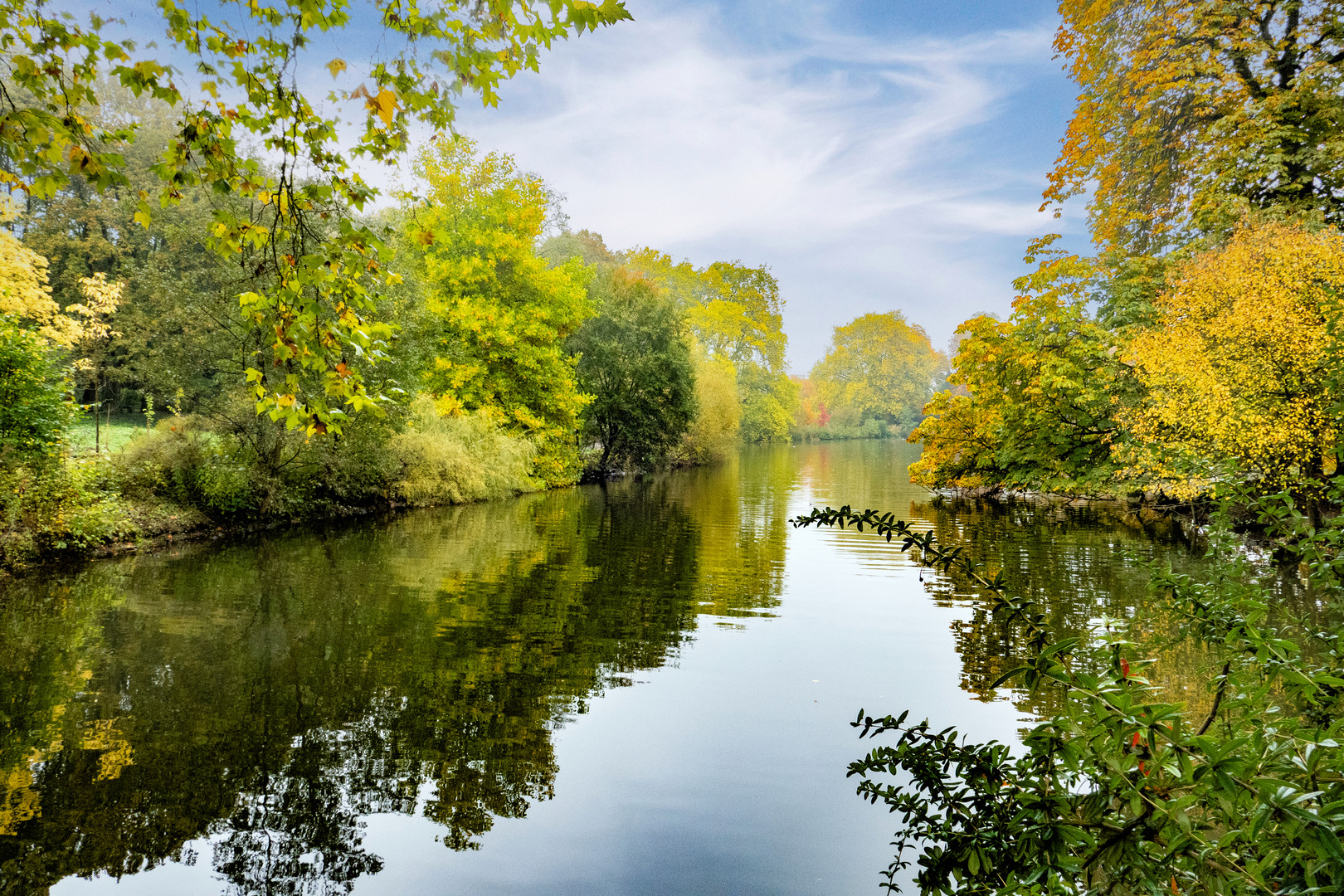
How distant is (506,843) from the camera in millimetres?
4336

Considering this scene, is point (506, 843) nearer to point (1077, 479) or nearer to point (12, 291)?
point (12, 291)

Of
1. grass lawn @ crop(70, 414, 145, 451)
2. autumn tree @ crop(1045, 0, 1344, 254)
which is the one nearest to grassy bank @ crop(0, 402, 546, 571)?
grass lawn @ crop(70, 414, 145, 451)

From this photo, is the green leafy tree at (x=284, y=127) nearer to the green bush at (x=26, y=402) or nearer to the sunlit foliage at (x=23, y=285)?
the green bush at (x=26, y=402)

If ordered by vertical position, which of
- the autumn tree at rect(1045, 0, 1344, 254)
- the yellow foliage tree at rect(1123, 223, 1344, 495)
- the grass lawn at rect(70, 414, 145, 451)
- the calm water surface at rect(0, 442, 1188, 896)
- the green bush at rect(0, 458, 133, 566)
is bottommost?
the calm water surface at rect(0, 442, 1188, 896)

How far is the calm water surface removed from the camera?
4.15m

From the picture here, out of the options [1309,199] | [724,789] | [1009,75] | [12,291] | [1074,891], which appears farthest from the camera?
[1009,75]

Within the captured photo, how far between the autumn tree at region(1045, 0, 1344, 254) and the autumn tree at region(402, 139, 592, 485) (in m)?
16.0

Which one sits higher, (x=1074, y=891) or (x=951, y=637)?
(x=1074, y=891)

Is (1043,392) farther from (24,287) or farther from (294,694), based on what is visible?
(24,287)

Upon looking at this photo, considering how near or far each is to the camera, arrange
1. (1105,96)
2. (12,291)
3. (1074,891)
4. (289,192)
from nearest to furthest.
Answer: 1. (1074,891)
2. (289,192)
3. (12,291)
4. (1105,96)

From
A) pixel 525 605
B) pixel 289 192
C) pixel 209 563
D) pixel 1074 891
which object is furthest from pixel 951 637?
pixel 209 563

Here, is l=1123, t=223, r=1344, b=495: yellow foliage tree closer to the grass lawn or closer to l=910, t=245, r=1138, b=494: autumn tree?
l=910, t=245, r=1138, b=494: autumn tree

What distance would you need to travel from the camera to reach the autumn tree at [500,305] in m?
23.8

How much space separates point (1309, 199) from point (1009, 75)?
1533cm
